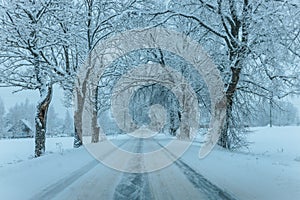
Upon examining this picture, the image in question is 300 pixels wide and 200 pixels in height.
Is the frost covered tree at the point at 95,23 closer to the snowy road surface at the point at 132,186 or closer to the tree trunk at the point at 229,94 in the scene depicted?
the tree trunk at the point at 229,94

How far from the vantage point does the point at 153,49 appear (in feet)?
87.0

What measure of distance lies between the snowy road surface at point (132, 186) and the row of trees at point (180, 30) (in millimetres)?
6574

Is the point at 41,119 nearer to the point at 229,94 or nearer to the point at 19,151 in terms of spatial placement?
the point at 229,94

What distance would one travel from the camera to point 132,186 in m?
7.91

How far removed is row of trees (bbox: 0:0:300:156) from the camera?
48.4 feet

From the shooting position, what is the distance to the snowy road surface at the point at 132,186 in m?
6.69

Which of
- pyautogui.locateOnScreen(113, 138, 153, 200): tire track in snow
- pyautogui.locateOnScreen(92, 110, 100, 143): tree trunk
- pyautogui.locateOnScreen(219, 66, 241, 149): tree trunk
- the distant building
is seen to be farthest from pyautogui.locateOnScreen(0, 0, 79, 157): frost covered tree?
the distant building

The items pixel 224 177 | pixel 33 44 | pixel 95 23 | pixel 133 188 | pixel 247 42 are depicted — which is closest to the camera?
pixel 133 188

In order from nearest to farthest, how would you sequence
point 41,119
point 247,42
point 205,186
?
point 205,186 < point 247,42 < point 41,119

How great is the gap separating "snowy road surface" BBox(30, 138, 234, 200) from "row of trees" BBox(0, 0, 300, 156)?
6574 millimetres

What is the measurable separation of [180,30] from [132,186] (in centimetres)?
1590

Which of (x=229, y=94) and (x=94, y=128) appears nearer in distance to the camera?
(x=229, y=94)

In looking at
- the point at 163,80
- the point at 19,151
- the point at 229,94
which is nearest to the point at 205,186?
the point at 229,94

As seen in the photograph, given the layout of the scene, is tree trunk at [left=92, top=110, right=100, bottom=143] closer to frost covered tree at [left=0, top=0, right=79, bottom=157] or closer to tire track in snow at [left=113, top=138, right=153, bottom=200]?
frost covered tree at [left=0, top=0, right=79, bottom=157]
